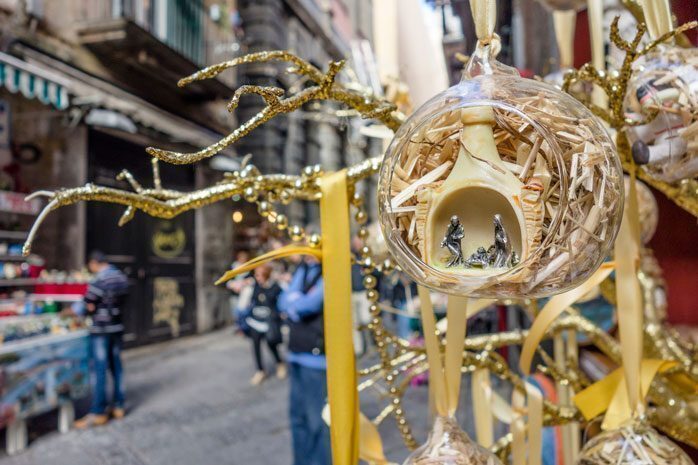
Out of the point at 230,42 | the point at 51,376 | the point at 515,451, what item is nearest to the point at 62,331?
the point at 51,376

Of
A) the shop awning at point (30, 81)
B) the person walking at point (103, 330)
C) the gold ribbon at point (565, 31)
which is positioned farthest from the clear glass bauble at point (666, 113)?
the shop awning at point (30, 81)

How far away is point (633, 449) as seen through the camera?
2.22ft

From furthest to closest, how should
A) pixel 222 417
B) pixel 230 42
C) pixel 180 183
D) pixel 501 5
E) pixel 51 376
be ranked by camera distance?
1. pixel 230 42
2. pixel 180 183
3. pixel 222 417
4. pixel 51 376
5. pixel 501 5

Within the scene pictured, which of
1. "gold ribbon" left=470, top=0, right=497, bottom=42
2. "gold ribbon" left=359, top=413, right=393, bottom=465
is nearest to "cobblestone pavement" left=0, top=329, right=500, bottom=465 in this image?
"gold ribbon" left=359, top=413, right=393, bottom=465

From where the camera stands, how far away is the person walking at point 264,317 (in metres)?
5.37

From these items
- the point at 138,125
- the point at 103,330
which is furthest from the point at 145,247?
the point at 103,330

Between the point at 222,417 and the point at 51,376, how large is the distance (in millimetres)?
1342

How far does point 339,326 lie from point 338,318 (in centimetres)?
1

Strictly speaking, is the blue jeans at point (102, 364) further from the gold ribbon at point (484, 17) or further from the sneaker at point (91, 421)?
the gold ribbon at point (484, 17)

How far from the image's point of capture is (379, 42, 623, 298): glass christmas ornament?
0.50 m

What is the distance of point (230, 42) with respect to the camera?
32.1 feet

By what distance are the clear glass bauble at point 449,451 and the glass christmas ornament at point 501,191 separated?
0.27m

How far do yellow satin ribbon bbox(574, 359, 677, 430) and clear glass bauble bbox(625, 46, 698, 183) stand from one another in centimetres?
29

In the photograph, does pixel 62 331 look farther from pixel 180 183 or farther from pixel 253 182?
pixel 180 183
